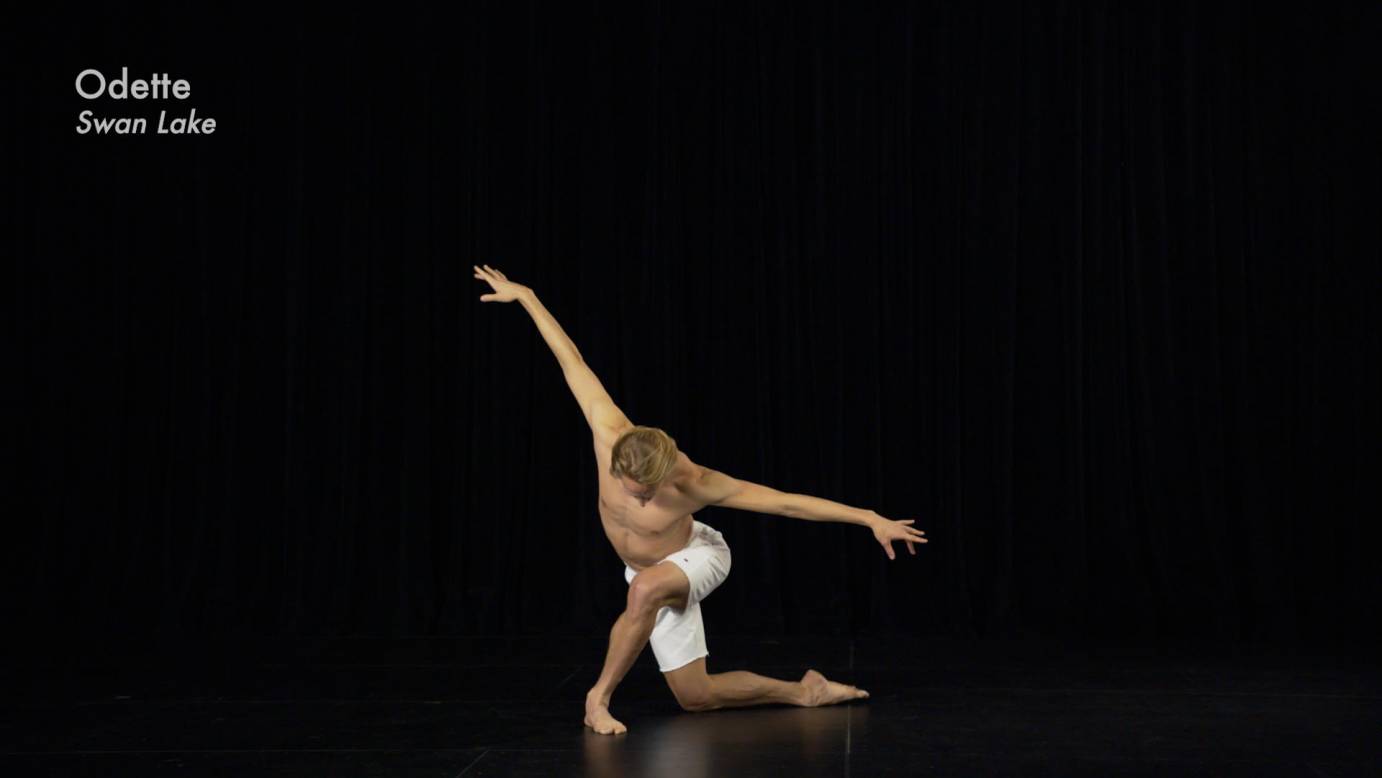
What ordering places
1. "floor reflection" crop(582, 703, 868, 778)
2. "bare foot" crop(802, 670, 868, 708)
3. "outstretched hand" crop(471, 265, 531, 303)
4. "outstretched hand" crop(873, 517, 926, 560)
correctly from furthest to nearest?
"outstretched hand" crop(471, 265, 531, 303), "bare foot" crop(802, 670, 868, 708), "outstretched hand" crop(873, 517, 926, 560), "floor reflection" crop(582, 703, 868, 778)

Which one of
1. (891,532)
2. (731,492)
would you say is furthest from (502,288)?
(891,532)

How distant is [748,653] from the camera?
19.1 feet

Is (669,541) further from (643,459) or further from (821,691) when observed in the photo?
(821,691)

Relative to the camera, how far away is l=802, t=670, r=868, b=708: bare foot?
4410 mm

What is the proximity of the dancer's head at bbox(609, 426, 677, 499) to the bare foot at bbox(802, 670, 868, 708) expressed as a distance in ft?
2.66

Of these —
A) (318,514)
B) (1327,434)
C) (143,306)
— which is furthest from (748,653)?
(143,306)

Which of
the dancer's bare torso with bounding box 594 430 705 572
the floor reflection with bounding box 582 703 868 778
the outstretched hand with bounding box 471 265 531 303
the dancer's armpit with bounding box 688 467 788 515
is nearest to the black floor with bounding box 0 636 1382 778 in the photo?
the floor reflection with bounding box 582 703 868 778

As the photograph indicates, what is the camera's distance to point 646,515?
4.23 meters

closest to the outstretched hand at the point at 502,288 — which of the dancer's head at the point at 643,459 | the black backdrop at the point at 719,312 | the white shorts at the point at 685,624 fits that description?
the dancer's head at the point at 643,459

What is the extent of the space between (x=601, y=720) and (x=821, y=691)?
0.70m

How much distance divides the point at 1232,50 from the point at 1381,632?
7.83 ft

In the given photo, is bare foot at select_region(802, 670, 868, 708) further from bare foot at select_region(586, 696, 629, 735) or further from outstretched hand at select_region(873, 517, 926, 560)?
outstretched hand at select_region(873, 517, 926, 560)

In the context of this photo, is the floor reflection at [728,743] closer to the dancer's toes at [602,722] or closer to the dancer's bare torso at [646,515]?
the dancer's toes at [602,722]

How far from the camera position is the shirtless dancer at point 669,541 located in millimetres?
4000
